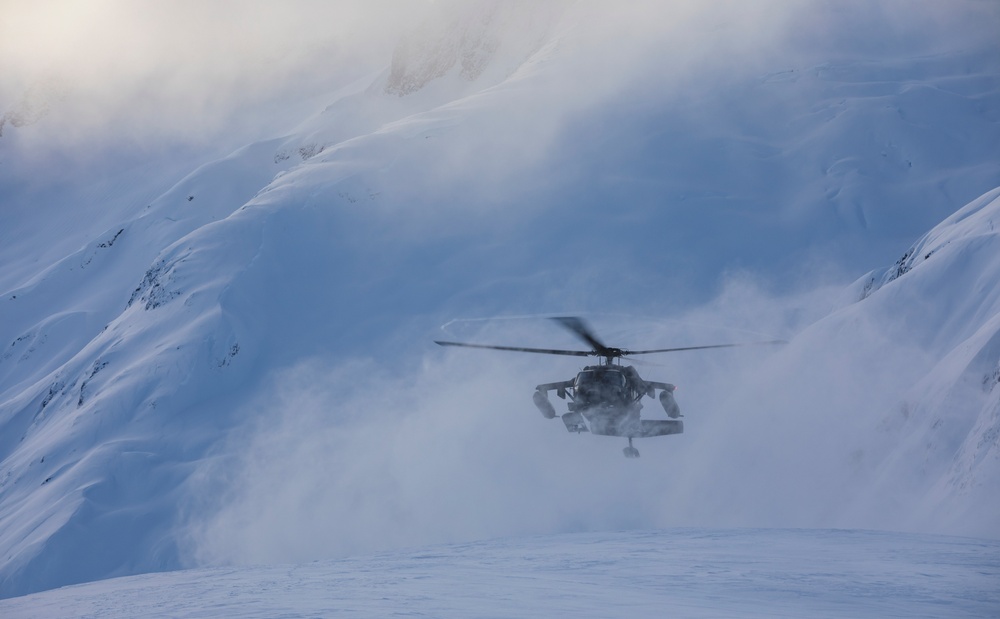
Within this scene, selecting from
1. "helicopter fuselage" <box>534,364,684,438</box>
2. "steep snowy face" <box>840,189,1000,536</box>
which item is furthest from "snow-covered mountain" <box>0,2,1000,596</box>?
"helicopter fuselage" <box>534,364,684,438</box>

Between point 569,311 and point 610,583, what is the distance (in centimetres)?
3648

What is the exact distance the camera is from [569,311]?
54812 mm

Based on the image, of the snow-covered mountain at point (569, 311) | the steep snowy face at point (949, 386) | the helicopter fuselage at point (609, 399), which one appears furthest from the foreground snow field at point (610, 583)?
the snow-covered mountain at point (569, 311)

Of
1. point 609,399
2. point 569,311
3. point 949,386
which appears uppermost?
point 569,311

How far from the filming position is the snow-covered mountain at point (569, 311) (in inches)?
1583

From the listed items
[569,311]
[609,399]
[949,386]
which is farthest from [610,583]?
[569,311]

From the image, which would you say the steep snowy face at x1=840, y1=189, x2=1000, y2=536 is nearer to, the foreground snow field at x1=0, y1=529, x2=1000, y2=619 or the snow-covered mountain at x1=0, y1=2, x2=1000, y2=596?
the snow-covered mountain at x1=0, y1=2, x2=1000, y2=596

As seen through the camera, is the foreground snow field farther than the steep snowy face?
No

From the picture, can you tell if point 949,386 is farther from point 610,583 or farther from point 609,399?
point 610,583

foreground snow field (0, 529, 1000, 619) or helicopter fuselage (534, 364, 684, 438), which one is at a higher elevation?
helicopter fuselage (534, 364, 684, 438)

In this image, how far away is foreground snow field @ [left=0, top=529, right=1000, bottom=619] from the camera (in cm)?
1625

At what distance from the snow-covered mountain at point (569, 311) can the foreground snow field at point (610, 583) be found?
8.94 metres

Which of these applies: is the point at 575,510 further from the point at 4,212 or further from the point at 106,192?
the point at 4,212

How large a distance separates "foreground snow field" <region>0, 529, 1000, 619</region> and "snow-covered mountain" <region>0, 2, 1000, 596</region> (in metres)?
8.94
